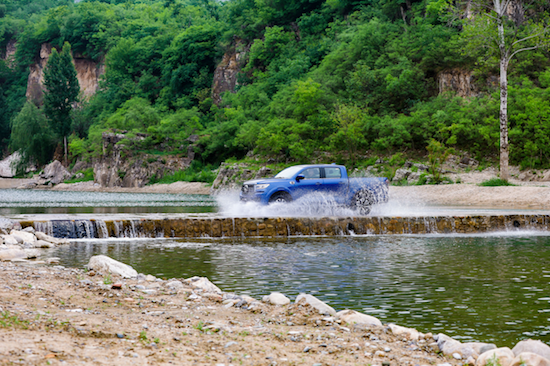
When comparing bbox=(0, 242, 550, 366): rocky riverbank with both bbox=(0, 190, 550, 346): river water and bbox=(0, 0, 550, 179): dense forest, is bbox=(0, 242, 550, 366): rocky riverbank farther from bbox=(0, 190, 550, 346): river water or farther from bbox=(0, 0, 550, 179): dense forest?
bbox=(0, 0, 550, 179): dense forest

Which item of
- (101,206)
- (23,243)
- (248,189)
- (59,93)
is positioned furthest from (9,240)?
(59,93)

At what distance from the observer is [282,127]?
57.6 metres

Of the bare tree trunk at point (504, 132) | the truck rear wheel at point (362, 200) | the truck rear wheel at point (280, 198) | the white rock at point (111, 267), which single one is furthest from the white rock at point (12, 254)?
the bare tree trunk at point (504, 132)

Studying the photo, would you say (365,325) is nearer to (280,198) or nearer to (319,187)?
(280,198)

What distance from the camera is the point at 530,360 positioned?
5016 millimetres

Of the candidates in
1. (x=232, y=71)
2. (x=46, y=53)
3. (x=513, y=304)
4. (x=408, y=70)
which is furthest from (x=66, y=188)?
(x=513, y=304)

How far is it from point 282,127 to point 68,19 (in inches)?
3080

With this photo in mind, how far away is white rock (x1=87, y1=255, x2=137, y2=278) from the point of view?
33.6 feet

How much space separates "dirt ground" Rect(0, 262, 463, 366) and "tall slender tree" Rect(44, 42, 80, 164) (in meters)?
95.3

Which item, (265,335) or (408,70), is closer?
(265,335)

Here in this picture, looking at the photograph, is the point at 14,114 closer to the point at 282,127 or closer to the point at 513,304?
the point at 282,127

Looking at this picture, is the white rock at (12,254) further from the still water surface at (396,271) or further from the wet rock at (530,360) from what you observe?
the wet rock at (530,360)

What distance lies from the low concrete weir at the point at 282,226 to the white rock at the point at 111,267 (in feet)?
23.3

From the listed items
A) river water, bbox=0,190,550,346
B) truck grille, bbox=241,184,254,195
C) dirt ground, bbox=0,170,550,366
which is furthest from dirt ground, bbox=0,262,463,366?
truck grille, bbox=241,184,254,195
